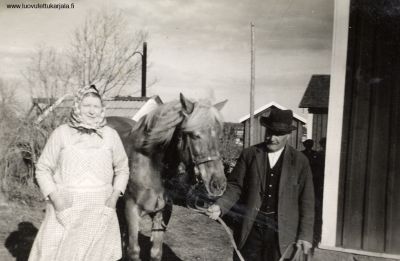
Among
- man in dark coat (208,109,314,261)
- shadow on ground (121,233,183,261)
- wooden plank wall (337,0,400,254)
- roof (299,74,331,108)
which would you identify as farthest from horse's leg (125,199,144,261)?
roof (299,74,331,108)

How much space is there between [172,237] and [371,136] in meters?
2.98

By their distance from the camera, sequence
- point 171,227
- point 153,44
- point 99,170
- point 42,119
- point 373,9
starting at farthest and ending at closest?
1. point 42,119
2. point 171,227
3. point 153,44
4. point 373,9
5. point 99,170

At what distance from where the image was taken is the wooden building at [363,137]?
147 inches

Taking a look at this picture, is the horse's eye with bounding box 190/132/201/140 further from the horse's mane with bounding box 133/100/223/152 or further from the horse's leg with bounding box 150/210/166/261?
the horse's leg with bounding box 150/210/166/261

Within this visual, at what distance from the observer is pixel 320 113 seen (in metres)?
14.1

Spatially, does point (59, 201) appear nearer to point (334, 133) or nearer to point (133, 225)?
point (133, 225)

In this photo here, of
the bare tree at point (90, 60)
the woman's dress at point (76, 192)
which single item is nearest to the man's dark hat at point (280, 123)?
the woman's dress at point (76, 192)

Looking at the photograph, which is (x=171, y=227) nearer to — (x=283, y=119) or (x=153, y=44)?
(x=153, y=44)

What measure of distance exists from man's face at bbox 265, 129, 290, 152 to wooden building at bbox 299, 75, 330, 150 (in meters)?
11.0

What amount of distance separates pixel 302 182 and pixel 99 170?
4.57 feet

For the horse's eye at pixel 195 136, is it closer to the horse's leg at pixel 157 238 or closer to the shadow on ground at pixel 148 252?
the horse's leg at pixel 157 238

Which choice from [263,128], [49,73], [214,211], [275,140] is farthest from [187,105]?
[263,128]

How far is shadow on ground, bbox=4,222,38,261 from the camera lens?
403cm

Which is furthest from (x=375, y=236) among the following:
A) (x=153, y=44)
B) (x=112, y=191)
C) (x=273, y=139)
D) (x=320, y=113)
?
(x=320, y=113)
